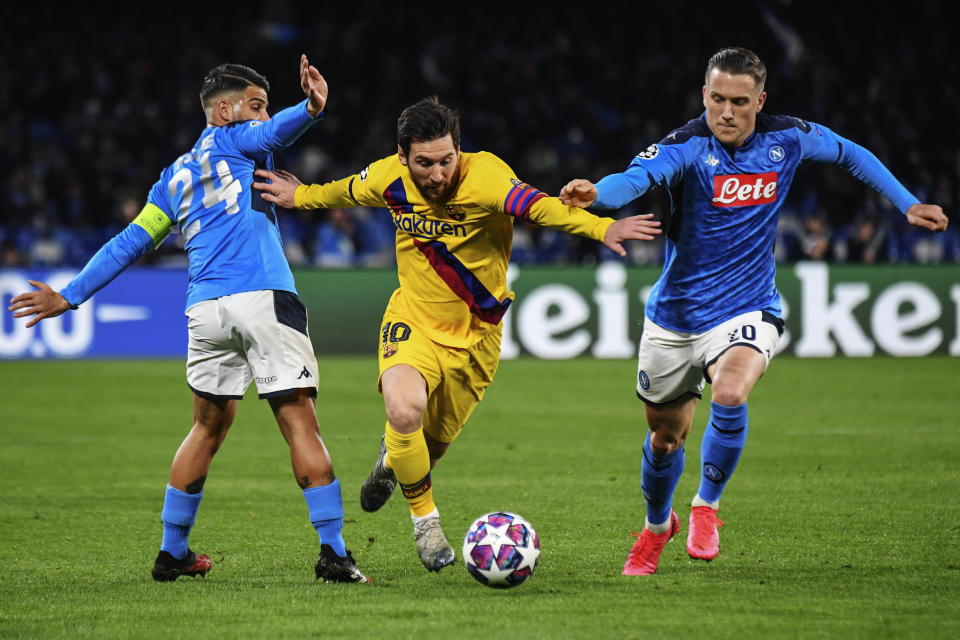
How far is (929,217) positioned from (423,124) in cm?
213

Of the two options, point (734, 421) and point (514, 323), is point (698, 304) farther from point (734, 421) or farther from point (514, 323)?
point (514, 323)

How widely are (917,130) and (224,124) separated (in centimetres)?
1786

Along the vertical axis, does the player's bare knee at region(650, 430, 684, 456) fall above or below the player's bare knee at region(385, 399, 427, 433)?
below

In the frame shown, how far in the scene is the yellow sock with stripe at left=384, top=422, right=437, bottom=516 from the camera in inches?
210

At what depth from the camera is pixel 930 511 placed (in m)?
6.70

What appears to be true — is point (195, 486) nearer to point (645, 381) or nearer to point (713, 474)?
point (645, 381)

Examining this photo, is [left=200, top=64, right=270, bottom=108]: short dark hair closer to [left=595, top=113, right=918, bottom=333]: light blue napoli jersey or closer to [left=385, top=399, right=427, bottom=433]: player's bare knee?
[left=385, top=399, right=427, bottom=433]: player's bare knee

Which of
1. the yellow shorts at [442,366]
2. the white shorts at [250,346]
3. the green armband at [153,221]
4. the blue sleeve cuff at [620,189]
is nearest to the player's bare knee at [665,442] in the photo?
the yellow shorts at [442,366]

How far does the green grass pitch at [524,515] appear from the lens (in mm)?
4551

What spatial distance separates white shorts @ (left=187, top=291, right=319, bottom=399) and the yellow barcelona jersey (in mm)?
515

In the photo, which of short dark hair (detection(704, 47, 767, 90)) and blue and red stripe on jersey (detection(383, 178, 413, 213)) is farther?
blue and red stripe on jersey (detection(383, 178, 413, 213))

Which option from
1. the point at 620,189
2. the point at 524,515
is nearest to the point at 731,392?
the point at 620,189

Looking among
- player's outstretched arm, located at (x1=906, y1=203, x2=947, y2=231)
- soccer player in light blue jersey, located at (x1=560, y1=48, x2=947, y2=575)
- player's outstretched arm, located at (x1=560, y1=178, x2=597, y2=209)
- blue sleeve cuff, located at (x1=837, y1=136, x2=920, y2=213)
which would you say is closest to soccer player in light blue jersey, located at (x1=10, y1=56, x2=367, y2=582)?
player's outstretched arm, located at (x1=560, y1=178, x2=597, y2=209)

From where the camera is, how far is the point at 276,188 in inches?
214
